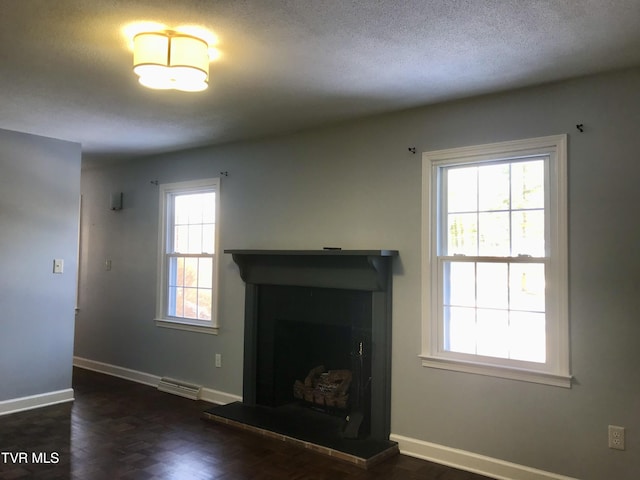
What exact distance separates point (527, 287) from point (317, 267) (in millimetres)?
1498

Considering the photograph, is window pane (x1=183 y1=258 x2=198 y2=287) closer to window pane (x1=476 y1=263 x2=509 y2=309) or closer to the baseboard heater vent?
the baseboard heater vent

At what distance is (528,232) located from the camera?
3.13 m

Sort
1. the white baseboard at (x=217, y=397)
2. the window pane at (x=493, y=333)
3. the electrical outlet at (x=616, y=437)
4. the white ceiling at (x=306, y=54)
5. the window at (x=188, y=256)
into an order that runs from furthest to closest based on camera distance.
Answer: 1. the window at (x=188, y=256)
2. the white baseboard at (x=217, y=397)
3. the window pane at (x=493, y=333)
4. the electrical outlet at (x=616, y=437)
5. the white ceiling at (x=306, y=54)

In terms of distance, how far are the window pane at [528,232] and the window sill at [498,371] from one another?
0.71 m

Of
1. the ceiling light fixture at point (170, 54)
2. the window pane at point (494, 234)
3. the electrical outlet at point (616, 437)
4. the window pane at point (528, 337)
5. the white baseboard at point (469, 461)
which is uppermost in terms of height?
the ceiling light fixture at point (170, 54)

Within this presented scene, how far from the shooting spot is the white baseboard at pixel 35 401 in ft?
13.8

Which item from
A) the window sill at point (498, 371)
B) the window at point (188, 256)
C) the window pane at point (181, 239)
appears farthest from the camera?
the window pane at point (181, 239)

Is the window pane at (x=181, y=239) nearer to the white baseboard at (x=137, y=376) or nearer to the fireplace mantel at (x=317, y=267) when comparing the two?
the fireplace mantel at (x=317, y=267)

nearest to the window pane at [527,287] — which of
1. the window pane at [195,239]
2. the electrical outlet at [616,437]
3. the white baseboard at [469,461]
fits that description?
the electrical outlet at [616,437]

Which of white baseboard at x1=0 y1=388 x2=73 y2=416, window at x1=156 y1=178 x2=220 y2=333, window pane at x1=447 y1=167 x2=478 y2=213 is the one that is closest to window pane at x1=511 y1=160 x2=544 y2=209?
window pane at x1=447 y1=167 x2=478 y2=213

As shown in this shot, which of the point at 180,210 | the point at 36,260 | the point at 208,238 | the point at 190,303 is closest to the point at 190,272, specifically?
the point at 190,303

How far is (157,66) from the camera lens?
2375 millimetres

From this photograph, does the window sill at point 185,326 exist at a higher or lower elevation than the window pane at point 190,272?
lower

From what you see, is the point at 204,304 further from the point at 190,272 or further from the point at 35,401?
the point at 35,401
